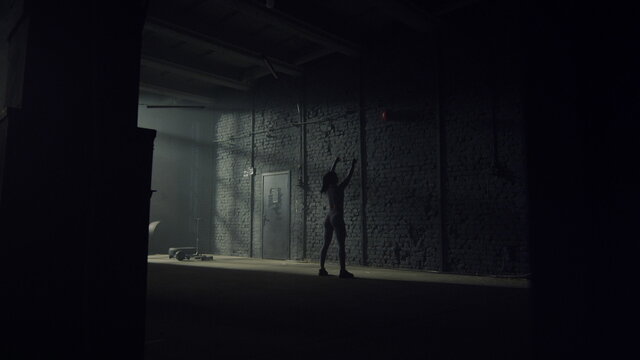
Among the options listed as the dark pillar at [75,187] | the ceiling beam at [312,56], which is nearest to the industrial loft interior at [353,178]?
the dark pillar at [75,187]

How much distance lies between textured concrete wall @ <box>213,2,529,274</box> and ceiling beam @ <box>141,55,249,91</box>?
1181 mm

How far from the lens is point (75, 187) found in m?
1.61

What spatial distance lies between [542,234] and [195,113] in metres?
12.3

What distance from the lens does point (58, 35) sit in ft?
5.37

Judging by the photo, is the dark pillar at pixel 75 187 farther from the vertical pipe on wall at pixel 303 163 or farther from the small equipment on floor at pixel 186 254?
the small equipment on floor at pixel 186 254

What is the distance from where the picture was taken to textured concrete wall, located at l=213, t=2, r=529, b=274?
6.21 meters

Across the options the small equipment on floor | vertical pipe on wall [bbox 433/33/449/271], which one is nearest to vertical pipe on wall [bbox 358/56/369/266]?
vertical pipe on wall [bbox 433/33/449/271]

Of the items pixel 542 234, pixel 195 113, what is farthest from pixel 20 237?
pixel 195 113

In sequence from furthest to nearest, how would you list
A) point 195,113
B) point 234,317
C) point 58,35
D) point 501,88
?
point 195,113, point 501,88, point 234,317, point 58,35

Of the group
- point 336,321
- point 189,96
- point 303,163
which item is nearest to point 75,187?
point 336,321

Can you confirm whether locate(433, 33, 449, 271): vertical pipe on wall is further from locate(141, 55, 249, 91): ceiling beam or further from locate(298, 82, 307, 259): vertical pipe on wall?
locate(141, 55, 249, 91): ceiling beam

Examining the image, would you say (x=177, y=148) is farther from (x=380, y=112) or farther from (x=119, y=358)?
(x=119, y=358)

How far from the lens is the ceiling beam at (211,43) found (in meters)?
7.40

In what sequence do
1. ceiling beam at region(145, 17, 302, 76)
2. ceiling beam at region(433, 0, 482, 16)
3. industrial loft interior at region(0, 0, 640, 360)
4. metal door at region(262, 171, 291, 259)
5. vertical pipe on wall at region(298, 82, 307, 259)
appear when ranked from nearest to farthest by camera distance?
industrial loft interior at region(0, 0, 640, 360) → ceiling beam at region(433, 0, 482, 16) → ceiling beam at region(145, 17, 302, 76) → vertical pipe on wall at region(298, 82, 307, 259) → metal door at region(262, 171, 291, 259)
